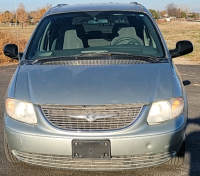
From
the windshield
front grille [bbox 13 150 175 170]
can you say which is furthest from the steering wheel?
front grille [bbox 13 150 175 170]

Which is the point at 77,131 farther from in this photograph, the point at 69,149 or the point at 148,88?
the point at 148,88

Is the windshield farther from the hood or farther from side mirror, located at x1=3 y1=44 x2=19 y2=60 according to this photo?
the hood

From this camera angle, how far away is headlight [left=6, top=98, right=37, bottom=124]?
11.4 feet

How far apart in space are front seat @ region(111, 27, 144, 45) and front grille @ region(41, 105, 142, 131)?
1.73m

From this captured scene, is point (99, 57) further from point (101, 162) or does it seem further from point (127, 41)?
point (101, 162)

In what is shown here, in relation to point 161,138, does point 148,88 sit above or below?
above

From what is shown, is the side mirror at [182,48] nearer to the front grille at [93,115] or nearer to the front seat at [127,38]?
the front seat at [127,38]

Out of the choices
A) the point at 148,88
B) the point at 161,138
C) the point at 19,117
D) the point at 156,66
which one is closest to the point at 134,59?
the point at 156,66

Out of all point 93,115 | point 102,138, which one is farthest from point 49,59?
point 102,138

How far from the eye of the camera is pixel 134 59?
4320mm

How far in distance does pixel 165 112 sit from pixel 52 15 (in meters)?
2.54

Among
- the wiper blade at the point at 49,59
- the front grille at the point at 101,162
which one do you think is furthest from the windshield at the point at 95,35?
the front grille at the point at 101,162

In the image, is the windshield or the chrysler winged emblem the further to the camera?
the windshield

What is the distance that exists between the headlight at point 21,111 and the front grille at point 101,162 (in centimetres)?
33
